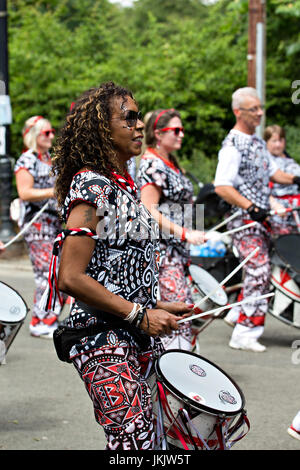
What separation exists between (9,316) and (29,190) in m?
2.94

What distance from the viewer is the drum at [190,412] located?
2967 mm

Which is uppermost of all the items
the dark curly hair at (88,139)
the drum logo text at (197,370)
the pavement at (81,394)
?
the dark curly hair at (88,139)

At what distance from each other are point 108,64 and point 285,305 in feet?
28.5

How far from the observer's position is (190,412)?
9.76 ft

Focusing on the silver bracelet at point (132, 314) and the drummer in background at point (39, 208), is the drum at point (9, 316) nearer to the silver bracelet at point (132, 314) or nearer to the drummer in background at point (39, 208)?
the silver bracelet at point (132, 314)

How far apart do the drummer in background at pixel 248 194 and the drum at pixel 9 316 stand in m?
2.49

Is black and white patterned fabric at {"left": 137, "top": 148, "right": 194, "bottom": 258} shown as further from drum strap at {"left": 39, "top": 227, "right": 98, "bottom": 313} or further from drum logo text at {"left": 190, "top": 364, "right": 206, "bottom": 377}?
drum strap at {"left": 39, "top": 227, "right": 98, "bottom": 313}

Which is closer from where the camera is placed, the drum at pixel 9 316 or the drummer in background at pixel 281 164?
the drum at pixel 9 316

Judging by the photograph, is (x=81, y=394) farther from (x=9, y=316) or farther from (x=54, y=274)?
(x=54, y=274)

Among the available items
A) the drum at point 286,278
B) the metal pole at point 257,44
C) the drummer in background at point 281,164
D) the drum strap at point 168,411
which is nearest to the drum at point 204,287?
the drum at point 286,278

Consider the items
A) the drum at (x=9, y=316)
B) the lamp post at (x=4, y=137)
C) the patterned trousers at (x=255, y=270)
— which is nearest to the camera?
the drum at (x=9, y=316)

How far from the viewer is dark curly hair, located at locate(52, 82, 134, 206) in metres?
3.03

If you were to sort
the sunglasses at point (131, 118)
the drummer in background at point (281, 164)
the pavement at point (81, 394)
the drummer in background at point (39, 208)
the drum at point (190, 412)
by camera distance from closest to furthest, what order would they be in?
the drum at point (190, 412) → the sunglasses at point (131, 118) → the pavement at point (81, 394) → the drummer in background at point (39, 208) → the drummer in background at point (281, 164)

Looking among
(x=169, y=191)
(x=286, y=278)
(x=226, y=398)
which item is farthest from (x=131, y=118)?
(x=286, y=278)
